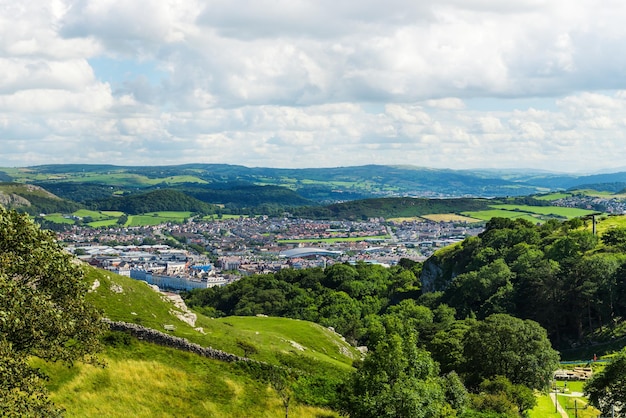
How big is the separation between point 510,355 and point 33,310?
42804 millimetres

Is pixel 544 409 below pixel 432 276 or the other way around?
the other way around

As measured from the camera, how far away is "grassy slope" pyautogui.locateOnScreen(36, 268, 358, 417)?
33031 millimetres

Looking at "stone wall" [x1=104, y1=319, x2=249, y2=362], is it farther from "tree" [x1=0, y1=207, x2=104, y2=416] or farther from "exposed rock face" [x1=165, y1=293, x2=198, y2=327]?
"tree" [x1=0, y1=207, x2=104, y2=416]

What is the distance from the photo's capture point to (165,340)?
40438mm

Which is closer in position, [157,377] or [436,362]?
[157,377]

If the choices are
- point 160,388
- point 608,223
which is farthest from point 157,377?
point 608,223

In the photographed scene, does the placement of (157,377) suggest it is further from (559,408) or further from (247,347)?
(559,408)

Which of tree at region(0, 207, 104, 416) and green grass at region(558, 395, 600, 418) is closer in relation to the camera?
tree at region(0, 207, 104, 416)

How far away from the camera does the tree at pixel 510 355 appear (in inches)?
2175

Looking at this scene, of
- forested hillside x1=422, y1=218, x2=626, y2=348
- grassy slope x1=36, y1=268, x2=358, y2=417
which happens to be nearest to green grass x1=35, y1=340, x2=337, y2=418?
grassy slope x1=36, y1=268, x2=358, y2=417

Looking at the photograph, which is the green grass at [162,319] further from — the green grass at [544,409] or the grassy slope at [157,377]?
the green grass at [544,409]

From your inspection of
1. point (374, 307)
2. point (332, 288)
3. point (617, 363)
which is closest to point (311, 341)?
point (617, 363)

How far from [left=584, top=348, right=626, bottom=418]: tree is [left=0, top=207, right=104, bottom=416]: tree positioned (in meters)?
33.5

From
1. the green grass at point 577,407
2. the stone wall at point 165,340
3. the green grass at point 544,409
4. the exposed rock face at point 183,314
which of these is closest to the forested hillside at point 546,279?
the green grass at point 577,407
